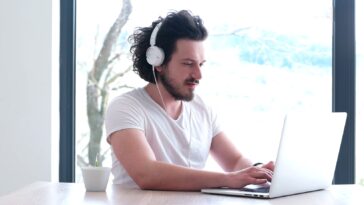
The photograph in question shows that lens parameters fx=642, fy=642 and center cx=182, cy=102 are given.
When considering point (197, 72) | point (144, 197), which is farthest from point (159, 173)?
point (197, 72)

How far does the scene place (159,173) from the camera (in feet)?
6.88

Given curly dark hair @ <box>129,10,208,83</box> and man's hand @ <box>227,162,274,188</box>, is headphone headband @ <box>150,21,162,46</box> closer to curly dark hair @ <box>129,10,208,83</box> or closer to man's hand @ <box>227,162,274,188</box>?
curly dark hair @ <box>129,10,208,83</box>

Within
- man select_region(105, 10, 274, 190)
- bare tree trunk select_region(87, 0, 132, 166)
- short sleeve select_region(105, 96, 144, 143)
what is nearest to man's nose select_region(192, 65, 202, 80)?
man select_region(105, 10, 274, 190)

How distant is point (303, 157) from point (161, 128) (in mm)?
696
